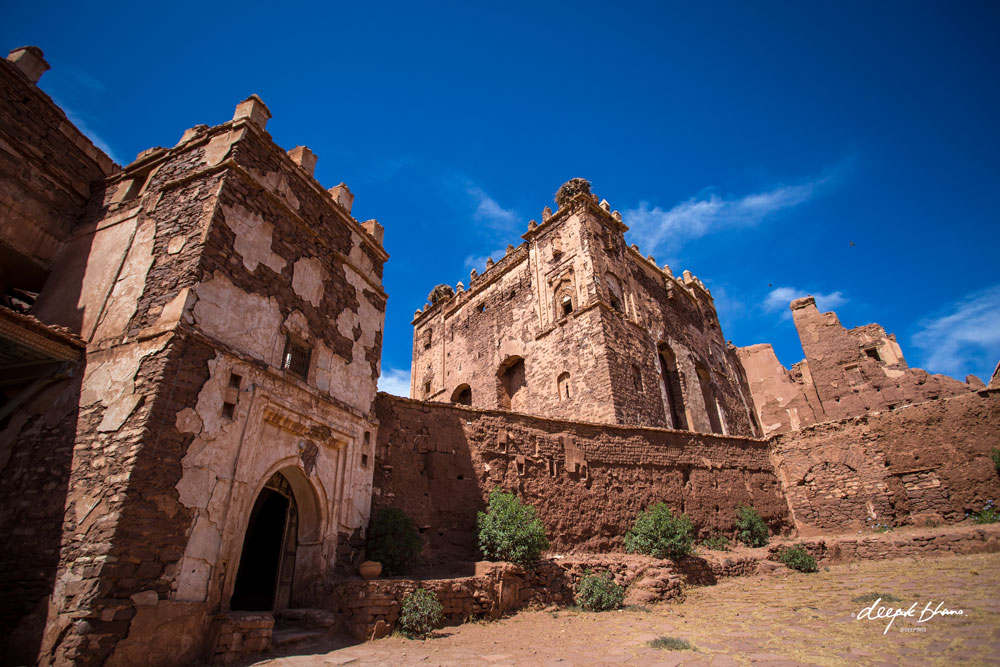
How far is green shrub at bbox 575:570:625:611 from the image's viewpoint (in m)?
9.80

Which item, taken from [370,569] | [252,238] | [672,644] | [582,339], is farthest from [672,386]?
[252,238]

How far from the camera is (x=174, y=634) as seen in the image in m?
6.22

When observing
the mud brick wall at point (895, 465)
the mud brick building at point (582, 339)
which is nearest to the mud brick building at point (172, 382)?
the mud brick building at point (582, 339)

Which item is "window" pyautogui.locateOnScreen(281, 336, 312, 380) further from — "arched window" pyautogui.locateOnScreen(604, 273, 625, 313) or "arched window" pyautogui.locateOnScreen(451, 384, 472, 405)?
"arched window" pyautogui.locateOnScreen(451, 384, 472, 405)

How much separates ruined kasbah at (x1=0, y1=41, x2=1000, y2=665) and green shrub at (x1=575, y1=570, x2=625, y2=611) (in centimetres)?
30

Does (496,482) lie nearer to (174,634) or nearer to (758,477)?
(174,634)

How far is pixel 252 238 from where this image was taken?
369 inches

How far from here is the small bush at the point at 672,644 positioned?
21.6ft

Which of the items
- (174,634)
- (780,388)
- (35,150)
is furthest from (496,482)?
(780,388)

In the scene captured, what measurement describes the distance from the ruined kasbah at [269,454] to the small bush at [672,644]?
2086 millimetres

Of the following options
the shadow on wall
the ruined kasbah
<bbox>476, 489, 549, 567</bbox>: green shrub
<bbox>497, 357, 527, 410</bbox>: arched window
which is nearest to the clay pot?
the ruined kasbah

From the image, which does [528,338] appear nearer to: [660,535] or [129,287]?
[660,535]

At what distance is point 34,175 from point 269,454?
8.26 metres

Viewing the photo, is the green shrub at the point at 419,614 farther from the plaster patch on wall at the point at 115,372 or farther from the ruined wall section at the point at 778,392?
the ruined wall section at the point at 778,392
